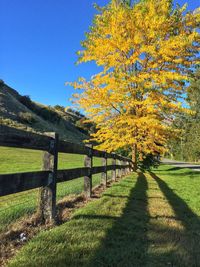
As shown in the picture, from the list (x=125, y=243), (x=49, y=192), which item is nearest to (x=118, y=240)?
(x=125, y=243)

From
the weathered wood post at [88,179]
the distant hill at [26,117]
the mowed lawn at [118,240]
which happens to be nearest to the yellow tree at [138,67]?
the weathered wood post at [88,179]

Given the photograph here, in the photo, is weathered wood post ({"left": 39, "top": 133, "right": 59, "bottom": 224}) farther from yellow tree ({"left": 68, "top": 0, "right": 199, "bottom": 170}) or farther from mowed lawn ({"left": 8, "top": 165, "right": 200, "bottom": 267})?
yellow tree ({"left": 68, "top": 0, "right": 199, "bottom": 170})

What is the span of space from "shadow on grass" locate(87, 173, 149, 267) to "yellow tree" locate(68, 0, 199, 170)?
8.79 m

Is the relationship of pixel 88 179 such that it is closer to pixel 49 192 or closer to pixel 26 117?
pixel 49 192

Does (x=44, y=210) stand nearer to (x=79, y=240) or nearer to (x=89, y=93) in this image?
(x=79, y=240)

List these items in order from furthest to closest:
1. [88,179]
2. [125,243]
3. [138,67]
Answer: [138,67] < [88,179] < [125,243]

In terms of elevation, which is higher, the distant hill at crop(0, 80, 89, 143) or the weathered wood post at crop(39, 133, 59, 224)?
the distant hill at crop(0, 80, 89, 143)

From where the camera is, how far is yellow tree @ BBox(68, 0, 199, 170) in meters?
A: 14.3

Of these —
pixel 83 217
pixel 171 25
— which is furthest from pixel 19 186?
pixel 171 25

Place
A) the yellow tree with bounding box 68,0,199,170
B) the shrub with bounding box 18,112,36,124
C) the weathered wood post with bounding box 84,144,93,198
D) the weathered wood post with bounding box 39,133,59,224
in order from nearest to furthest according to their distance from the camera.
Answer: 1. the weathered wood post with bounding box 39,133,59,224
2. the weathered wood post with bounding box 84,144,93,198
3. the yellow tree with bounding box 68,0,199,170
4. the shrub with bounding box 18,112,36,124

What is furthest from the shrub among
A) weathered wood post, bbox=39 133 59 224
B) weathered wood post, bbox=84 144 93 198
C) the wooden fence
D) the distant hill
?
weathered wood post, bbox=39 133 59 224

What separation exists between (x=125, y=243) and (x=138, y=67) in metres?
13.6

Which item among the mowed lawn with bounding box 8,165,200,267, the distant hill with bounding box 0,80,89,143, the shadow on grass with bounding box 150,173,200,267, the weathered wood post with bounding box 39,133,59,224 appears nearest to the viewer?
the mowed lawn with bounding box 8,165,200,267

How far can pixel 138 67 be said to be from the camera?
16.3 m
